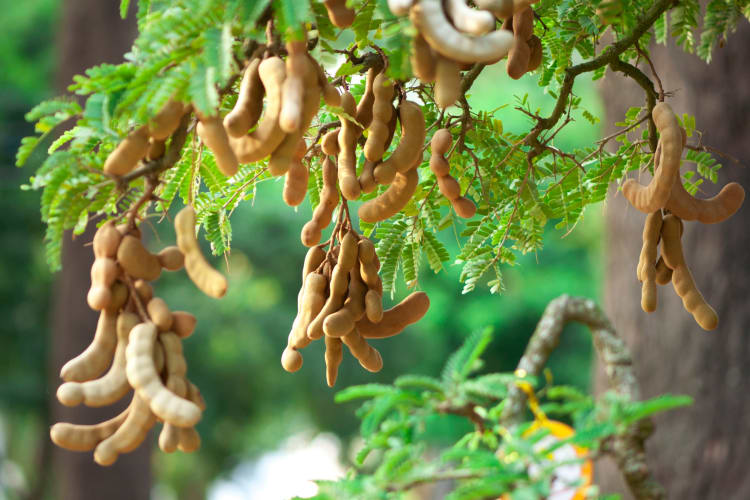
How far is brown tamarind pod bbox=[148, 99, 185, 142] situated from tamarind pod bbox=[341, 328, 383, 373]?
0.23 m

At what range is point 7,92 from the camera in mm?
6402

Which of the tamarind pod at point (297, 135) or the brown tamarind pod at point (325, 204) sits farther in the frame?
the brown tamarind pod at point (325, 204)

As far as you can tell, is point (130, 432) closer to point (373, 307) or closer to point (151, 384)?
point (151, 384)

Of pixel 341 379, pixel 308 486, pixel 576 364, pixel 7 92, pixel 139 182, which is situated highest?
pixel 7 92

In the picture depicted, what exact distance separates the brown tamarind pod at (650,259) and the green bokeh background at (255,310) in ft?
15.8

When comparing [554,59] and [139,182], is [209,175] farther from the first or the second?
[554,59]

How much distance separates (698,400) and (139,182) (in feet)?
7.31

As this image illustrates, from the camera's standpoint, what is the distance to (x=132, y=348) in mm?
585

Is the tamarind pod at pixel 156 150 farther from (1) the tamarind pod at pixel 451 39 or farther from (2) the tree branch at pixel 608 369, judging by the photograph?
(2) the tree branch at pixel 608 369

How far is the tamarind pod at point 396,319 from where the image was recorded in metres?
0.73

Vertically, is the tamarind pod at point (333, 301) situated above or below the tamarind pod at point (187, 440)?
above

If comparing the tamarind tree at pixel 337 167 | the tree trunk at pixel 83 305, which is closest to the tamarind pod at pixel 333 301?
the tamarind tree at pixel 337 167

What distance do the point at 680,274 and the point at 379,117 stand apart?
325 millimetres

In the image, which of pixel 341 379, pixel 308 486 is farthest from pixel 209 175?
pixel 341 379
